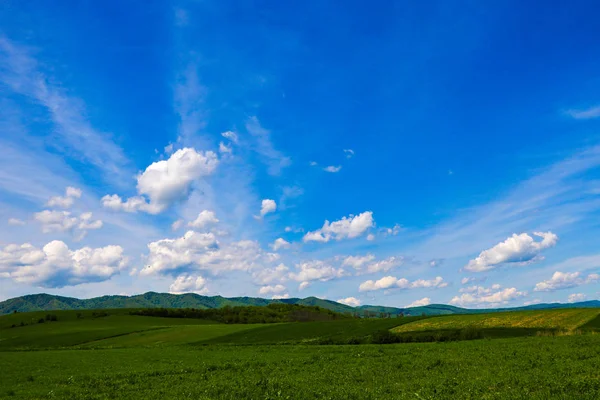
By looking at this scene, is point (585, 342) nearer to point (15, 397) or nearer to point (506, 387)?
point (506, 387)

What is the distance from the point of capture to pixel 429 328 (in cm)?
8519

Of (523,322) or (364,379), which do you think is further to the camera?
(523,322)

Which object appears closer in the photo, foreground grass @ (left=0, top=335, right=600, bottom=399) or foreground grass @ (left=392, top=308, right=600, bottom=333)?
foreground grass @ (left=0, top=335, right=600, bottom=399)

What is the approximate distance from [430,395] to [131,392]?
18747mm

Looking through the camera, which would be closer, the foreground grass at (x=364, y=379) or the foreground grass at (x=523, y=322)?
Result: the foreground grass at (x=364, y=379)

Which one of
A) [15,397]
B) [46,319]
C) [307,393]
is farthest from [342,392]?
[46,319]

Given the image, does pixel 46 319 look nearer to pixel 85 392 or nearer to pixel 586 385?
pixel 85 392

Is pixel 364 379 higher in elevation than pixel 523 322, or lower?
lower

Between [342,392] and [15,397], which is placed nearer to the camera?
[342,392]

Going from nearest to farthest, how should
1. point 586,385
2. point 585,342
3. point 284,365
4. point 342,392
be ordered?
point 586,385 → point 342,392 → point 284,365 → point 585,342

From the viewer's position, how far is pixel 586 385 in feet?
68.1

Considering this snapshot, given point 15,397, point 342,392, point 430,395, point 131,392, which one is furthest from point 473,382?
point 15,397

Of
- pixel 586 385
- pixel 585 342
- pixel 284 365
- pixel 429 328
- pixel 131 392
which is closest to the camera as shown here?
pixel 586 385

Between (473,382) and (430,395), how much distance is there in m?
4.46
